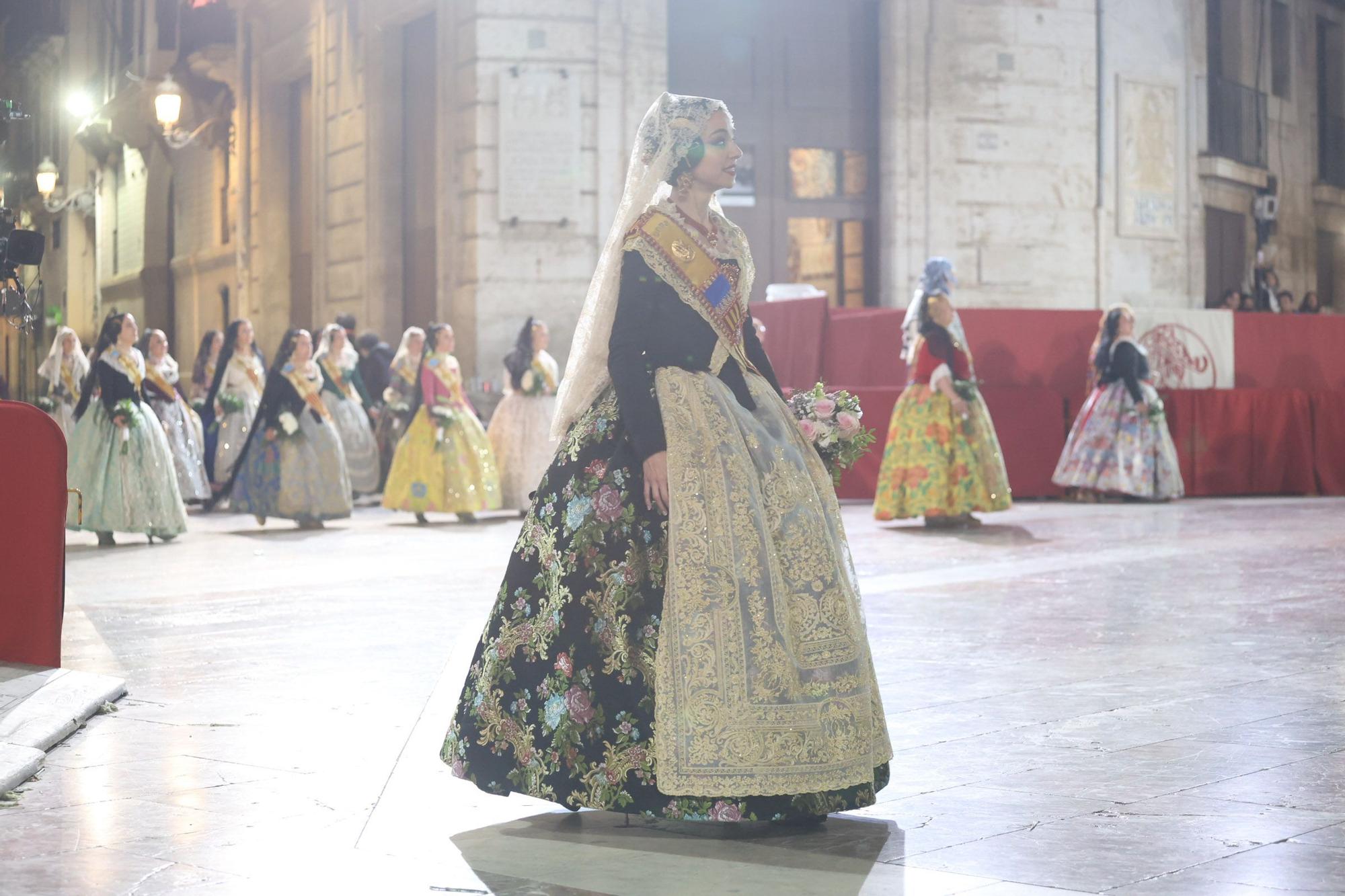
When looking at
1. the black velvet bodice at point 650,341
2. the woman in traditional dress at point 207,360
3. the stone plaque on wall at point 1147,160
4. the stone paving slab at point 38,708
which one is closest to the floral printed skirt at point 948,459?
the stone paving slab at point 38,708

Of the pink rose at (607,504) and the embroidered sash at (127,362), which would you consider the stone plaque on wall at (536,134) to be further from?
the pink rose at (607,504)

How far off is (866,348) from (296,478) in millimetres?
5434

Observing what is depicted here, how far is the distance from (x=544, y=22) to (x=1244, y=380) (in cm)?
795

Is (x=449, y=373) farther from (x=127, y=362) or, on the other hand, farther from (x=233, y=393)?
(x=127, y=362)

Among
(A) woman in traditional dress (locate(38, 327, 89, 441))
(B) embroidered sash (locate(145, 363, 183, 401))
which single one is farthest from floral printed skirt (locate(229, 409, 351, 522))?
(A) woman in traditional dress (locate(38, 327, 89, 441))

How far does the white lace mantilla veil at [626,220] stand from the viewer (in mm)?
4375

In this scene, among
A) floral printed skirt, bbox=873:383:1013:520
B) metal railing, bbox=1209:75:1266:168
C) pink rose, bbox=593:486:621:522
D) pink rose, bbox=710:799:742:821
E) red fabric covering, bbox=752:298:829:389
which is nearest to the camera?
pink rose, bbox=710:799:742:821

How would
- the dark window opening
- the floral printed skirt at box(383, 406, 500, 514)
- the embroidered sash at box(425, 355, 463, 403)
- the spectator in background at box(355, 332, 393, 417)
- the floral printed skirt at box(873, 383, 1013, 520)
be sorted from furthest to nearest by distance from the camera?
the dark window opening
the spectator in background at box(355, 332, 393, 417)
the embroidered sash at box(425, 355, 463, 403)
the floral printed skirt at box(383, 406, 500, 514)
the floral printed skirt at box(873, 383, 1013, 520)

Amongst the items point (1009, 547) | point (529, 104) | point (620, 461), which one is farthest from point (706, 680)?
point (529, 104)

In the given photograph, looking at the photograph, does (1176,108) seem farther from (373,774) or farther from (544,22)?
(373,774)

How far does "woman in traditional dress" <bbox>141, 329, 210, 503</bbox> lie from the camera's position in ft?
49.2

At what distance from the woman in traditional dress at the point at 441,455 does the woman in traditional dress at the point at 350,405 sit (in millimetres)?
1764

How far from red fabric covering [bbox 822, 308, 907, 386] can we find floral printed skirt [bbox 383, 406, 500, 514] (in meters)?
3.56

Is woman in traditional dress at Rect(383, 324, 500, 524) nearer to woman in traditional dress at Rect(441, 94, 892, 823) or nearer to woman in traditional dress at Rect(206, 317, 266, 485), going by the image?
woman in traditional dress at Rect(206, 317, 266, 485)
